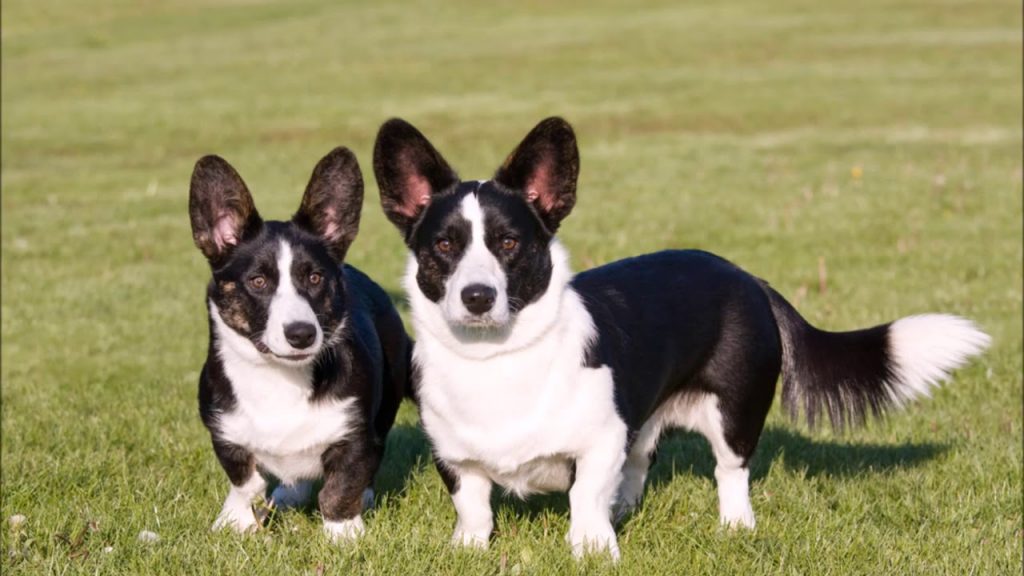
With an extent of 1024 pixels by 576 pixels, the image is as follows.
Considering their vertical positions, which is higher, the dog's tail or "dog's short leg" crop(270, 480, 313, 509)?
the dog's tail

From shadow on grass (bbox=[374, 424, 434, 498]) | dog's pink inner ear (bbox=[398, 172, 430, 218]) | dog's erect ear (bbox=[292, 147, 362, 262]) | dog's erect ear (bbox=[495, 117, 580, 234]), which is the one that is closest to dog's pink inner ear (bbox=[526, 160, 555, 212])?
dog's erect ear (bbox=[495, 117, 580, 234])

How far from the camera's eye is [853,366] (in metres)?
6.25

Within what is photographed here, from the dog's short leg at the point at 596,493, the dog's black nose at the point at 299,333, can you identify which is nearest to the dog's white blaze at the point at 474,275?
the dog's black nose at the point at 299,333

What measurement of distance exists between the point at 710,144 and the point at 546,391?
18.0m

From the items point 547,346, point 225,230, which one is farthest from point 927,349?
point 225,230

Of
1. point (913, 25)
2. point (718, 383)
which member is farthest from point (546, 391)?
point (913, 25)

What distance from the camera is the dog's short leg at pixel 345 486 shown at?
564 centimetres

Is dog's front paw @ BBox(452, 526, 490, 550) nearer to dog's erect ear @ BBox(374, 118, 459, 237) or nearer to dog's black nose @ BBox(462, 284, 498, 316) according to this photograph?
dog's black nose @ BBox(462, 284, 498, 316)

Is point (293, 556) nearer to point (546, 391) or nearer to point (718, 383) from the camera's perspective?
point (546, 391)

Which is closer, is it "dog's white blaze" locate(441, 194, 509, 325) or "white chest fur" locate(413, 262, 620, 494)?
"dog's white blaze" locate(441, 194, 509, 325)

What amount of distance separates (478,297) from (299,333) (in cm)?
86

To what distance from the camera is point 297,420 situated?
5.64 m

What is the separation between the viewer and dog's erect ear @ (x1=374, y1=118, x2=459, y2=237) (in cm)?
541

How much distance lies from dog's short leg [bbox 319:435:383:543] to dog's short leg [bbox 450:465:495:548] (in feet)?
1.44
